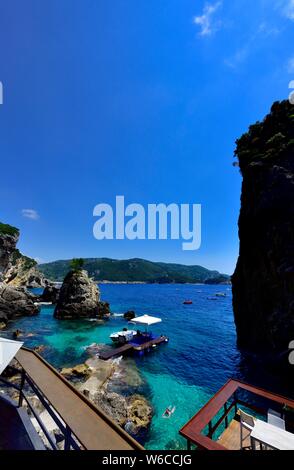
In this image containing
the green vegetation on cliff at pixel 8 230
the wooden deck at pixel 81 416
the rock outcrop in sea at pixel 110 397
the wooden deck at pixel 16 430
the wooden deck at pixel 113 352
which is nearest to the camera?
the wooden deck at pixel 81 416

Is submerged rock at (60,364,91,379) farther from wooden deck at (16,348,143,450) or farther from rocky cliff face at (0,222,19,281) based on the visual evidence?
rocky cliff face at (0,222,19,281)

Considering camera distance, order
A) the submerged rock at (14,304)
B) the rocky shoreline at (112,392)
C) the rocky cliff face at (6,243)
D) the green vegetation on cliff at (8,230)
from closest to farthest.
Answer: the rocky shoreline at (112,392)
the submerged rock at (14,304)
the rocky cliff face at (6,243)
the green vegetation on cliff at (8,230)

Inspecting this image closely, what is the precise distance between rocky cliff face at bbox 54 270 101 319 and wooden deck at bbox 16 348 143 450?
43980mm

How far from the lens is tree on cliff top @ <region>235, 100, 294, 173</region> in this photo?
21.6m

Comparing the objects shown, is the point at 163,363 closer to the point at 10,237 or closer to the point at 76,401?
the point at 76,401

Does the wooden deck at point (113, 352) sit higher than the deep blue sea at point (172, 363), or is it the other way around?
the wooden deck at point (113, 352)

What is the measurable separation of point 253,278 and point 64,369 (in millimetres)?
20770

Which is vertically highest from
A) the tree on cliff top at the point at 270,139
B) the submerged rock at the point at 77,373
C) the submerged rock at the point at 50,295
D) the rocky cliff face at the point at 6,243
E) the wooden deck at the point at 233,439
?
the tree on cliff top at the point at 270,139

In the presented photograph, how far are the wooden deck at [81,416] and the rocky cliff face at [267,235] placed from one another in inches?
790

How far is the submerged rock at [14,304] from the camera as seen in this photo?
4272 centimetres

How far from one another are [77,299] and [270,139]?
42488mm

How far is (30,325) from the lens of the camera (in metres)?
37.2

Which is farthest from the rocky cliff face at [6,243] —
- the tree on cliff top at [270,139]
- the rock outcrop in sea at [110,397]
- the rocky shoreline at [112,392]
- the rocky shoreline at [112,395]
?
the tree on cliff top at [270,139]

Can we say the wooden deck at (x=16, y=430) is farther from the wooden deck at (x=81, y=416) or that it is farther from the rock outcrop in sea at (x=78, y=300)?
the rock outcrop in sea at (x=78, y=300)
